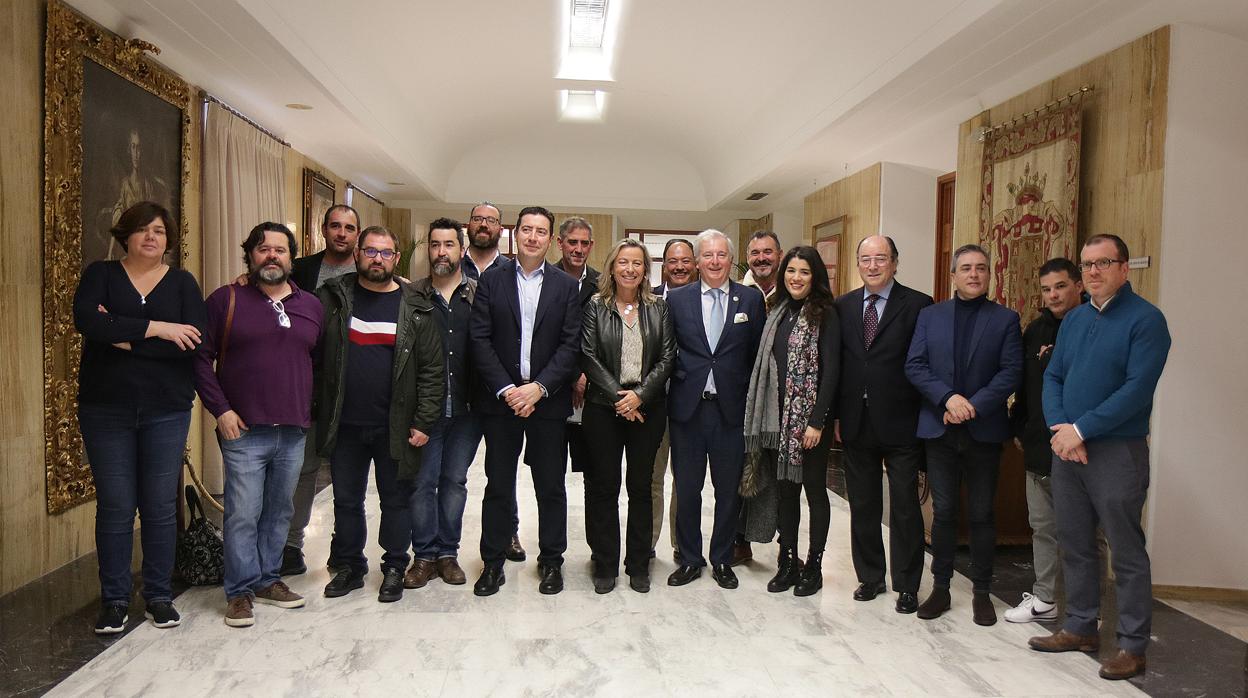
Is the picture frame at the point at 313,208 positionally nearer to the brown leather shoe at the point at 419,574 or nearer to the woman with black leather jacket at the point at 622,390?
the brown leather shoe at the point at 419,574

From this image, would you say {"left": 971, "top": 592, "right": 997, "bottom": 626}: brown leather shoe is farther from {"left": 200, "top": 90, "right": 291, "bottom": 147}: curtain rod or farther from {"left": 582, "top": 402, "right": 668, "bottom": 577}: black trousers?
{"left": 200, "top": 90, "right": 291, "bottom": 147}: curtain rod

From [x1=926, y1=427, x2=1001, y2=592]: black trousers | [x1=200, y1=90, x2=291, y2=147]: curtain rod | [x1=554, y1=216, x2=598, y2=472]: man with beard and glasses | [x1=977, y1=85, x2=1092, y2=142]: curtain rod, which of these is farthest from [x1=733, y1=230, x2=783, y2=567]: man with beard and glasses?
[x1=200, y1=90, x2=291, y2=147]: curtain rod

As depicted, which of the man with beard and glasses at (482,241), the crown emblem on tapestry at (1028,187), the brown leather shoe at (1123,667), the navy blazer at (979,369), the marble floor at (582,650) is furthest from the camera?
the crown emblem on tapestry at (1028,187)

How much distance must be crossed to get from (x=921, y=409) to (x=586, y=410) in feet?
5.05

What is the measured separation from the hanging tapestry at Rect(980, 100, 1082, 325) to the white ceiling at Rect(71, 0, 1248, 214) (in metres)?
0.39

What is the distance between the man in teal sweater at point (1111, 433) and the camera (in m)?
2.99

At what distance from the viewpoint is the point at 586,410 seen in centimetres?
382

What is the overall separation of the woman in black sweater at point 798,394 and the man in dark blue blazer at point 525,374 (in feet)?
Answer: 2.97

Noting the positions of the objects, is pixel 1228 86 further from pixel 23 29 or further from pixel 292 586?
pixel 23 29

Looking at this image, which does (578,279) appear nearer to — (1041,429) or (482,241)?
(482,241)

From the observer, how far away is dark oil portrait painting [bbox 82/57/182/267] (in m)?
4.27

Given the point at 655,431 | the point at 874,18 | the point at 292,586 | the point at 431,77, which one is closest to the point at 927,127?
the point at 874,18

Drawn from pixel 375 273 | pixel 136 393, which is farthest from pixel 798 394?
pixel 136 393

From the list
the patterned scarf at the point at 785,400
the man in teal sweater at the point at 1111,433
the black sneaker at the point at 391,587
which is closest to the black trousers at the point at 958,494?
Result: the man in teal sweater at the point at 1111,433
